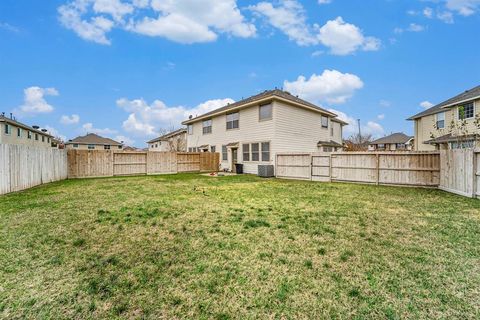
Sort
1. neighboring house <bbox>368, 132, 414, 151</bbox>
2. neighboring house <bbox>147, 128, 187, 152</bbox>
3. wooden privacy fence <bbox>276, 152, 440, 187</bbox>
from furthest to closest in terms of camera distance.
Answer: neighboring house <bbox>368, 132, 414, 151</bbox> < neighboring house <bbox>147, 128, 187, 152</bbox> < wooden privacy fence <bbox>276, 152, 440, 187</bbox>

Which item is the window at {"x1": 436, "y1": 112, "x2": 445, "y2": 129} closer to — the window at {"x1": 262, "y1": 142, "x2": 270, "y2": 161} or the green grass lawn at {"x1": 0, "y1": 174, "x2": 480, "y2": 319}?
the window at {"x1": 262, "y1": 142, "x2": 270, "y2": 161}

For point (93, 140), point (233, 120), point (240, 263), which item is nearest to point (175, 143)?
point (93, 140)

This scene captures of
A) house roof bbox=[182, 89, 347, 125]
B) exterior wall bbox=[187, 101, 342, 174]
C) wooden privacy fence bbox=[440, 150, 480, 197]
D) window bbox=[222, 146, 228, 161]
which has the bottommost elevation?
wooden privacy fence bbox=[440, 150, 480, 197]

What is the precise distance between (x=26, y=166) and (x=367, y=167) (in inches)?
606

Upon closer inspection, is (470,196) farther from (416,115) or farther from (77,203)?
(416,115)

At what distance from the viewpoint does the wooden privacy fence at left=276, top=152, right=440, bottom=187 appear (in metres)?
9.84

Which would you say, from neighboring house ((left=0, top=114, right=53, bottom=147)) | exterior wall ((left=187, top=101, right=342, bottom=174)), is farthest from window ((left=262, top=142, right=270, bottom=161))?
neighboring house ((left=0, top=114, right=53, bottom=147))

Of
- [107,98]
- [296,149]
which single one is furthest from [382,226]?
[107,98]

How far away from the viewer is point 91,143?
4372 centimetres

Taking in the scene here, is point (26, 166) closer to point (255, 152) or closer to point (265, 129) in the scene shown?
point (255, 152)

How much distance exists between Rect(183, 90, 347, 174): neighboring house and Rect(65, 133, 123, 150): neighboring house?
3297 centimetres

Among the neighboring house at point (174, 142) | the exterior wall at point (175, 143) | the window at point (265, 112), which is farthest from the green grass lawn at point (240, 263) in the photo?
the neighboring house at point (174, 142)

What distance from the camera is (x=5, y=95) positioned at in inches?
1033

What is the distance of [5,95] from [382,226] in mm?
37703
